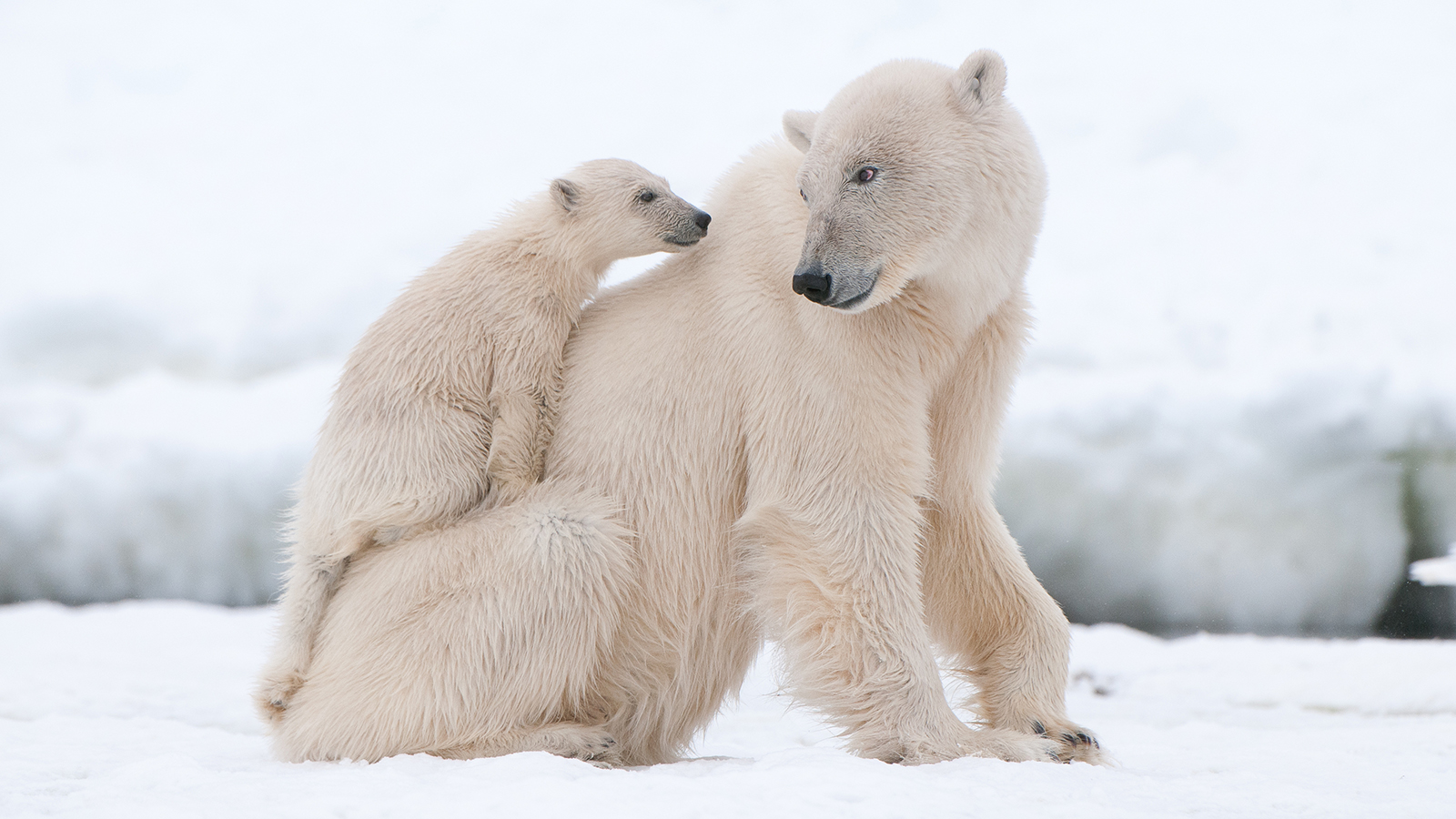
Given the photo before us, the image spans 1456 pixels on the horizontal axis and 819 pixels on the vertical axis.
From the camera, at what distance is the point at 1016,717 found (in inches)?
115

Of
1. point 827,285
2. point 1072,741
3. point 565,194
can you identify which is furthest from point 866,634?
point 565,194

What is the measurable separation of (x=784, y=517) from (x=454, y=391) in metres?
0.98

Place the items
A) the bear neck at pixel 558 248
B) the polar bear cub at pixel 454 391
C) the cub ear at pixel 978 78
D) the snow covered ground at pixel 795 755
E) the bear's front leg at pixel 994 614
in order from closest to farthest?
1. the snow covered ground at pixel 795 755
2. the cub ear at pixel 978 78
3. the polar bear cub at pixel 454 391
4. the bear's front leg at pixel 994 614
5. the bear neck at pixel 558 248

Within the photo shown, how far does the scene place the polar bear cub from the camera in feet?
9.33

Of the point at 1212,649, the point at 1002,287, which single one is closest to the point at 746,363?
the point at 1002,287

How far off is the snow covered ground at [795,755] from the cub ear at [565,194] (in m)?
1.49

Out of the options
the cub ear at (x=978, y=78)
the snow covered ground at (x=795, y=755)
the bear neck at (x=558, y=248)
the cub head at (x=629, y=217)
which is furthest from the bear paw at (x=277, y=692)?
the cub ear at (x=978, y=78)

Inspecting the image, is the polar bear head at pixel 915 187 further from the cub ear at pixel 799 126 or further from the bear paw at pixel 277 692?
the bear paw at pixel 277 692

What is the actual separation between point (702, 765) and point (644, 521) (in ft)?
2.18

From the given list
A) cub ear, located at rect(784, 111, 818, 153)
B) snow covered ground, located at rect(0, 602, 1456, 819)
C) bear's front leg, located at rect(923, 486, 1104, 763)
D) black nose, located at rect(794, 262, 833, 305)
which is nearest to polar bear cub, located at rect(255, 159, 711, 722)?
cub ear, located at rect(784, 111, 818, 153)

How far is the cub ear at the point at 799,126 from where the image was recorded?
9.84 feet

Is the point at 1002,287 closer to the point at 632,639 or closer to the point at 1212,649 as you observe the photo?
the point at 632,639

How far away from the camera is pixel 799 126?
3008 mm

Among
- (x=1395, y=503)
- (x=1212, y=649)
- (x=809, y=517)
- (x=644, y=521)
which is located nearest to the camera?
(x=809, y=517)
